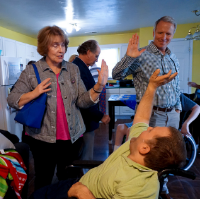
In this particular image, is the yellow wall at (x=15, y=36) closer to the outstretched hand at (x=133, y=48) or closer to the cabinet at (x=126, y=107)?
the cabinet at (x=126, y=107)

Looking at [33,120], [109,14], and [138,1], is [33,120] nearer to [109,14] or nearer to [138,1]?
[138,1]

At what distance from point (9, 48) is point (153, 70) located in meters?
4.63

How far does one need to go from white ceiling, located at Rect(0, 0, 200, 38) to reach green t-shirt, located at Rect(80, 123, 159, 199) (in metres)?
3.09

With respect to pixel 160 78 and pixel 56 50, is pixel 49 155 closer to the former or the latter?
pixel 56 50

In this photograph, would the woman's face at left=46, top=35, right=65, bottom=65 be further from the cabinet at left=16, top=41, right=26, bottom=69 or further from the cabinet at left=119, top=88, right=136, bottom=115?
the cabinet at left=16, top=41, right=26, bottom=69

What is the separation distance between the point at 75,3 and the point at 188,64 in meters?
3.52

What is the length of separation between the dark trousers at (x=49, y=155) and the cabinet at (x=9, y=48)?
4226 millimetres

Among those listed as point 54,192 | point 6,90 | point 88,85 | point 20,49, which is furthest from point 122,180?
point 20,49

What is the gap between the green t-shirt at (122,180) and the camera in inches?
31.5

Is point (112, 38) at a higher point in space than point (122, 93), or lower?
higher

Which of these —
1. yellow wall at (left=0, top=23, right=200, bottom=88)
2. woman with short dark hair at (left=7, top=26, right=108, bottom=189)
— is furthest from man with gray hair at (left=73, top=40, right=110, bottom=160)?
yellow wall at (left=0, top=23, right=200, bottom=88)

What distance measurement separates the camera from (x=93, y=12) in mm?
3822

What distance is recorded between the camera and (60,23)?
4.66m

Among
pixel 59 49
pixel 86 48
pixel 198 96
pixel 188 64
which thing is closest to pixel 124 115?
pixel 188 64
